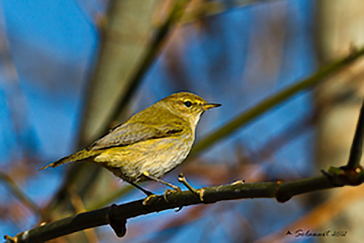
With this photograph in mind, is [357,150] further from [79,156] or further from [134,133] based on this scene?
[134,133]

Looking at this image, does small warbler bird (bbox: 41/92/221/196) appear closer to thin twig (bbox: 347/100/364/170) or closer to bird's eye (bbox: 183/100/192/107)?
bird's eye (bbox: 183/100/192/107)

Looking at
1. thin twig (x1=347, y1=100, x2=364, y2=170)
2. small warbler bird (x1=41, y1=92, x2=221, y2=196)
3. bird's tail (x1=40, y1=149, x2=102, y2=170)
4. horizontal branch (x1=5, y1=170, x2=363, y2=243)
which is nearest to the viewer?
thin twig (x1=347, y1=100, x2=364, y2=170)

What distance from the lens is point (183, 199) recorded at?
2.06m

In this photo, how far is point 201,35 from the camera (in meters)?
8.43

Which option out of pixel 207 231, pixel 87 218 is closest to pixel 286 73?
pixel 207 231

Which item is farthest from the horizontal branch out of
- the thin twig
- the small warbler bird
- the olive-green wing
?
the olive-green wing

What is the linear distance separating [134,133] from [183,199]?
1.42 meters

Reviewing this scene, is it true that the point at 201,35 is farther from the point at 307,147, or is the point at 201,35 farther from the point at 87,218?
the point at 87,218

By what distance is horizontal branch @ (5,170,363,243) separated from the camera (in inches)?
58.3

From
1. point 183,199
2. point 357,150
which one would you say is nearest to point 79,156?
point 183,199

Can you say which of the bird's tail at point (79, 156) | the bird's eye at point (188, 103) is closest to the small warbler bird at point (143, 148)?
the bird's tail at point (79, 156)

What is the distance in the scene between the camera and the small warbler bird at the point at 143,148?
3115mm

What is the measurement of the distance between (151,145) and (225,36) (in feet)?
18.3

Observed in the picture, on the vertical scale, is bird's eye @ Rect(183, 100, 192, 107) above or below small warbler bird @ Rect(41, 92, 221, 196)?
above
